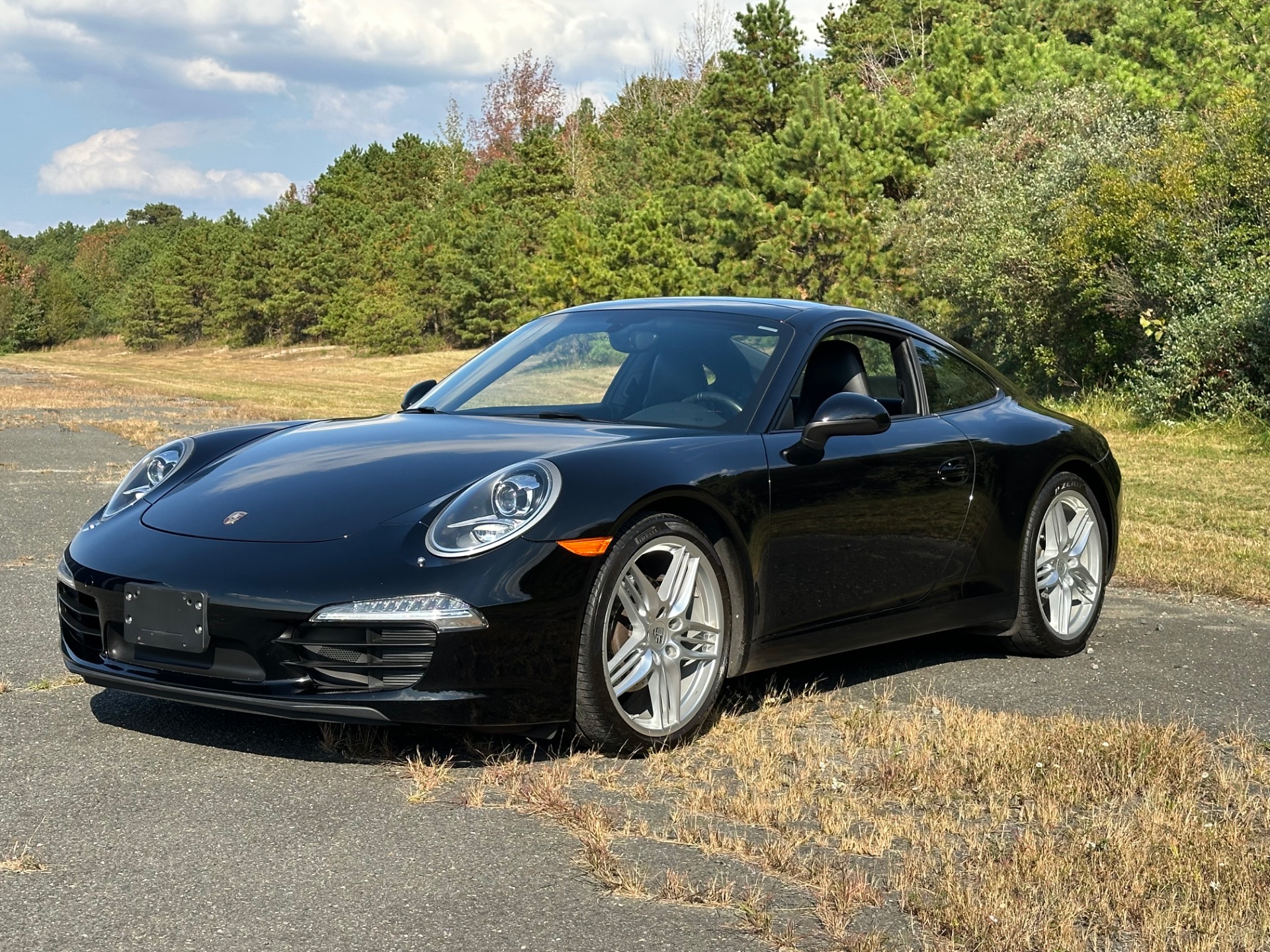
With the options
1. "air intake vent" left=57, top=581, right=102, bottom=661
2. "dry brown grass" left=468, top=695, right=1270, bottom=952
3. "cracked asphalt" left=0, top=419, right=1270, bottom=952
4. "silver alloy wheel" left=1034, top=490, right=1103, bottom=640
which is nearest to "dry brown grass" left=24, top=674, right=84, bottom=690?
"cracked asphalt" left=0, top=419, right=1270, bottom=952

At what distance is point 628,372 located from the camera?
5.73 m

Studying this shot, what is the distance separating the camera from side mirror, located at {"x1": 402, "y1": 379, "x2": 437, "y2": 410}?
6277 millimetres

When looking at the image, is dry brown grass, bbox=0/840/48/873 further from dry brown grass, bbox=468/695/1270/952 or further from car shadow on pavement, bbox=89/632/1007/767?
dry brown grass, bbox=468/695/1270/952

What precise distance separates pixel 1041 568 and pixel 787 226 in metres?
31.8

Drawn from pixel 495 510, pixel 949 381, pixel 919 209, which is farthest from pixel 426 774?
pixel 919 209

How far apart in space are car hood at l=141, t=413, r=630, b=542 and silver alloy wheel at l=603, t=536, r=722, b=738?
454 millimetres

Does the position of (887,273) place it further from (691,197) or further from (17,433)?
(17,433)

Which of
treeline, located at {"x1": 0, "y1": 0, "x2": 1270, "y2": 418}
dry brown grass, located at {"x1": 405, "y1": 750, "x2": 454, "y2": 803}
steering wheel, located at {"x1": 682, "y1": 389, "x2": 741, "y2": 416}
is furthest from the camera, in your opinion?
treeline, located at {"x1": 0, "y1": 0, "x2": 1270, "y2": 418}

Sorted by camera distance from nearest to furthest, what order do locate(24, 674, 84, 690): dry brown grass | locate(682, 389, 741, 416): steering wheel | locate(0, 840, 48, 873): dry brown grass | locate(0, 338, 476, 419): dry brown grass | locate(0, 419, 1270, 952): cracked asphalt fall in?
locate(0, 419, 1270, 952): cracked asphalt < locate(0, 840, 48, 873): dry brown grass < locate(682, 389, 741, 416): steering wheel < locate(24, 674, 84, 690): dry brown grass < locate(0, 338, 476, 419): dry brown grass

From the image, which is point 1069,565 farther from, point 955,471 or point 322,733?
point 322,733

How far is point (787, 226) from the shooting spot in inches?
1483

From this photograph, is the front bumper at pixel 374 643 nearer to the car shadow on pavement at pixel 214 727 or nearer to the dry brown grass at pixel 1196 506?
the car shadow on pavement at pixel 214 727

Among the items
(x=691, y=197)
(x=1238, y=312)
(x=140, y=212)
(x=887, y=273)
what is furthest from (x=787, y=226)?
(x=140, y=212)

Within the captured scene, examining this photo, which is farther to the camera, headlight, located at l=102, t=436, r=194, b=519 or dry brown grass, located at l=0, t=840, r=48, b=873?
headlight, located at l=102, t=436, r=194, b=519
